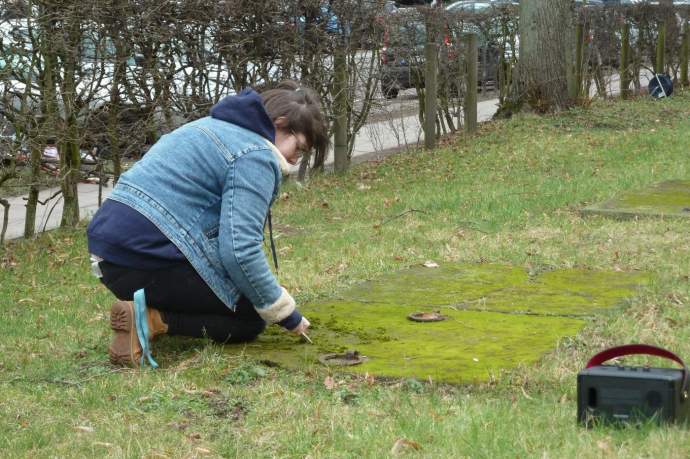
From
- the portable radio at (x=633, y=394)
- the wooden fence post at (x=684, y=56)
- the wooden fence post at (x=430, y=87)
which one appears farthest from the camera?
the wooden fence post at (x=684, y=56)

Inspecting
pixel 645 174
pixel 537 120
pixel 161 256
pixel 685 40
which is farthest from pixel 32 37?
pixel 685 40

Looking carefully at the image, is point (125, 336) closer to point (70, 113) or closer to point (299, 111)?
point (299, 111)

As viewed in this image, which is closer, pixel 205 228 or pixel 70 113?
pixel 205 228

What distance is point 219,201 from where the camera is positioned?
4.74 meters

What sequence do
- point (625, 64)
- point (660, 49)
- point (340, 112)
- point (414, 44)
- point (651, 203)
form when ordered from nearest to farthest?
point (651, 203), point (340, 112), point (414, 44), point (625, 64), point (660, 49)

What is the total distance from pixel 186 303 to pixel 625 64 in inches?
568

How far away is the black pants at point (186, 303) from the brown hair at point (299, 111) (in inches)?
29.5

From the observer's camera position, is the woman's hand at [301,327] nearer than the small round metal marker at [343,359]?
No

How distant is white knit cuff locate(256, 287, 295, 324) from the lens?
462 centimetres

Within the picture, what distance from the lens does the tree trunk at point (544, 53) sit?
14203mm

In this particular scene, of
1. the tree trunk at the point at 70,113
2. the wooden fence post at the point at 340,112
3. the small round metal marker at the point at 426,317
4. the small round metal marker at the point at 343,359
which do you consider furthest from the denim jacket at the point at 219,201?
the wooden fence post at the point at 340,112

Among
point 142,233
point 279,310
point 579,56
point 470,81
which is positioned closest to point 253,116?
point 142,233

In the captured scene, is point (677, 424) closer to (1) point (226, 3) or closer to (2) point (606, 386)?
(2) point (606, 386)

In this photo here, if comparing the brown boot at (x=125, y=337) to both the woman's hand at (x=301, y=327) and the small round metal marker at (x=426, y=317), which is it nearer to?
the woman's hand at (x=301, y=327)
